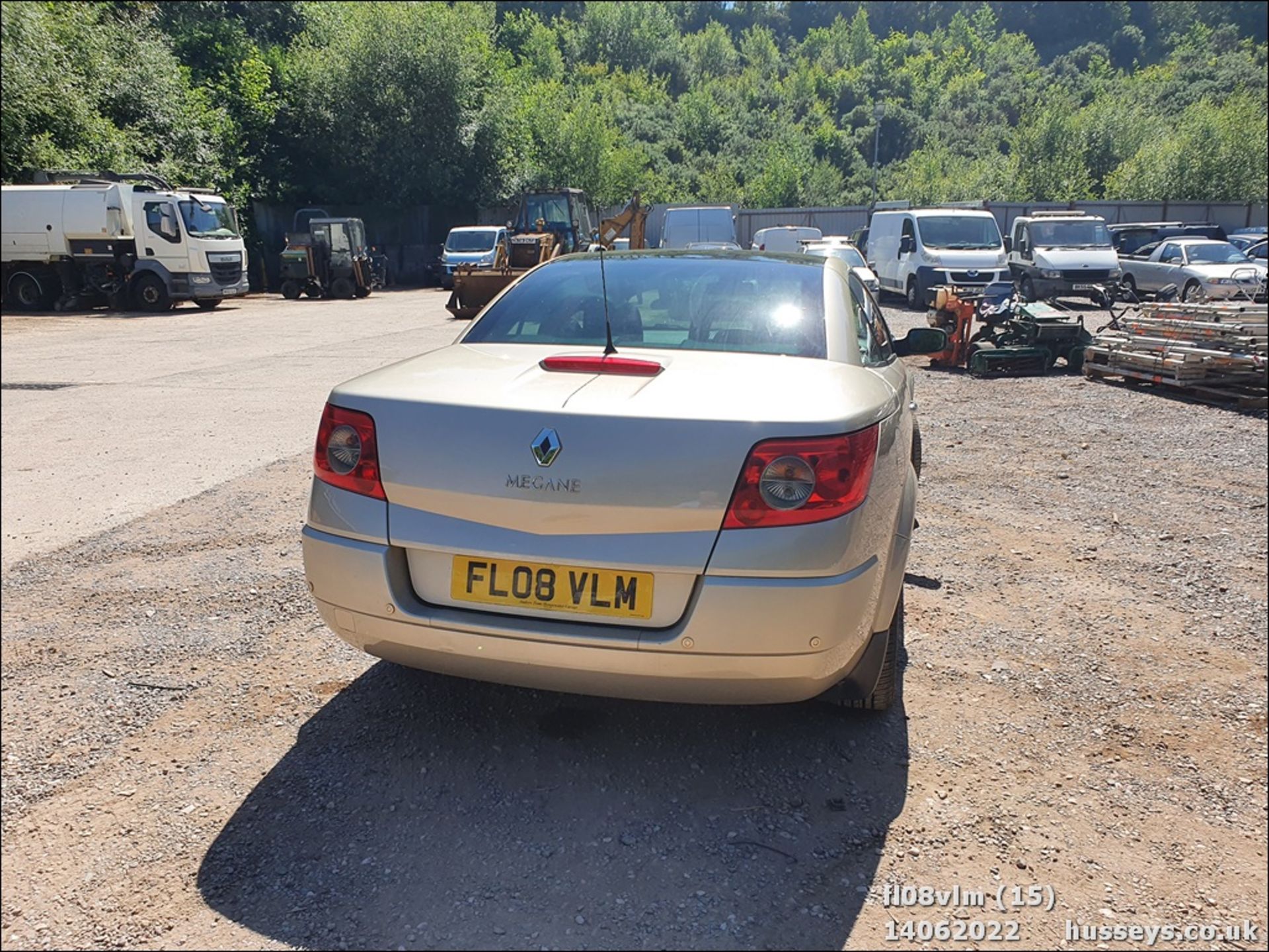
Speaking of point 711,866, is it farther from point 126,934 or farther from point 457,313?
point 457,313

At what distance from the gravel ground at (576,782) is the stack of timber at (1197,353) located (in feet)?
23.6

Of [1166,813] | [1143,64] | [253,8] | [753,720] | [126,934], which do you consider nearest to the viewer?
[126,934]

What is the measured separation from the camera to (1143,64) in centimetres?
10894

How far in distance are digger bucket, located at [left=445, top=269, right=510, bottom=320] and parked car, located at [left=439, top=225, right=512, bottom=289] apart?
10494mm

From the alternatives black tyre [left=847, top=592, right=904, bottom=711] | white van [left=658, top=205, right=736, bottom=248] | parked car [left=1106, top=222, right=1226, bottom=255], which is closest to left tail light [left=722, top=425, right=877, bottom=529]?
black tyre [left=847, top=592, right=904, bottom=711]

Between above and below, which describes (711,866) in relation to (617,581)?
below

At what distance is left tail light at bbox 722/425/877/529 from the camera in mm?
2332

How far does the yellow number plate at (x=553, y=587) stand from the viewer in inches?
93.4

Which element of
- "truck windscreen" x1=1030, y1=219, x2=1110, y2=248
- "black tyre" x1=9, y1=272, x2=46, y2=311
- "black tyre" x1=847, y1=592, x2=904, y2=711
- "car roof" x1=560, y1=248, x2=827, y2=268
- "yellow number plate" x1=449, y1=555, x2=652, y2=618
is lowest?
"black tyre" x1=847, y1=592, x2=904, y2=711

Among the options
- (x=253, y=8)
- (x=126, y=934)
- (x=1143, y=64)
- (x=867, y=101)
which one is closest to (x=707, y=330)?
(x=126, y=934)

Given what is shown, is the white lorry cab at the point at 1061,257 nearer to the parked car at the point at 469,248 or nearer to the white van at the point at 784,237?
the white van at the point at 784,237

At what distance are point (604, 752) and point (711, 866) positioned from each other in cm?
61

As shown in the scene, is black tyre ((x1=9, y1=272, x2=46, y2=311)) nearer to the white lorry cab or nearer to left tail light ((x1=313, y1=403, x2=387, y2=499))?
left tail light ((x1=313, y1=403, x2=387, y2=499))

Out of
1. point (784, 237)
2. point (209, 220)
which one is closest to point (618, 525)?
point (209, 220)
